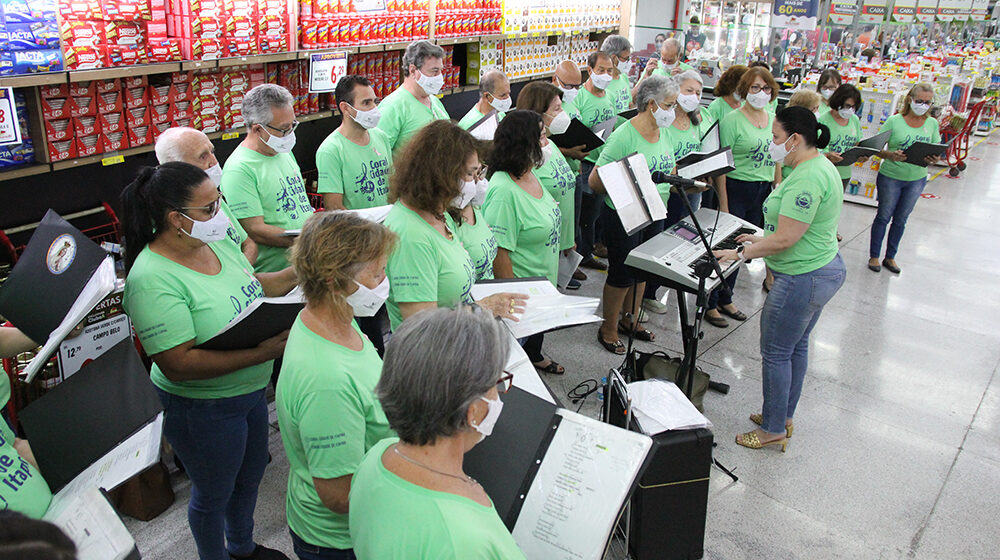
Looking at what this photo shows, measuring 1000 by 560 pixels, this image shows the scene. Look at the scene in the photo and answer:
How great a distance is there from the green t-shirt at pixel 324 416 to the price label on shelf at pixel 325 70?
328 centimetres

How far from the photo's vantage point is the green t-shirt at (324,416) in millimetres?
1680

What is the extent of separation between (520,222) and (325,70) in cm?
225

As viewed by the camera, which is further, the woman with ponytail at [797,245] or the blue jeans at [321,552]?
the woman with ponytail at [797,245]

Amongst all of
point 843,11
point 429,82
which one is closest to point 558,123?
point 429,82

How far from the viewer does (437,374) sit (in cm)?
136

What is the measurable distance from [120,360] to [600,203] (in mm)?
4149

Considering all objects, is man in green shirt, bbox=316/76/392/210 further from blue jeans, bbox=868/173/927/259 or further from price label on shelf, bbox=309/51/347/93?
blue jeans, bbox=868/173/927/259

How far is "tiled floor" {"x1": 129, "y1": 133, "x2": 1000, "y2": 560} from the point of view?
3115mm

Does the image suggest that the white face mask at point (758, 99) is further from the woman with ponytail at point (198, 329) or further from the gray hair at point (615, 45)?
the woman with ponytail at point (198, 329)

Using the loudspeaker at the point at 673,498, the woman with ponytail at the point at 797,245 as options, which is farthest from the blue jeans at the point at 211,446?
the woman with ponytail at the point at 797,245

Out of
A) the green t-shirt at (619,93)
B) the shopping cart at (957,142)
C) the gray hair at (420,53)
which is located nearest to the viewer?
the gray hair at (420,53)

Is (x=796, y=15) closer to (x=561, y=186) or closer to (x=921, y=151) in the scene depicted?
(x=921, y=151)

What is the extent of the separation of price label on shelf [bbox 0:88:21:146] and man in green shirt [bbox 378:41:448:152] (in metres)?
2.04

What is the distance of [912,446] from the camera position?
3.84 m
